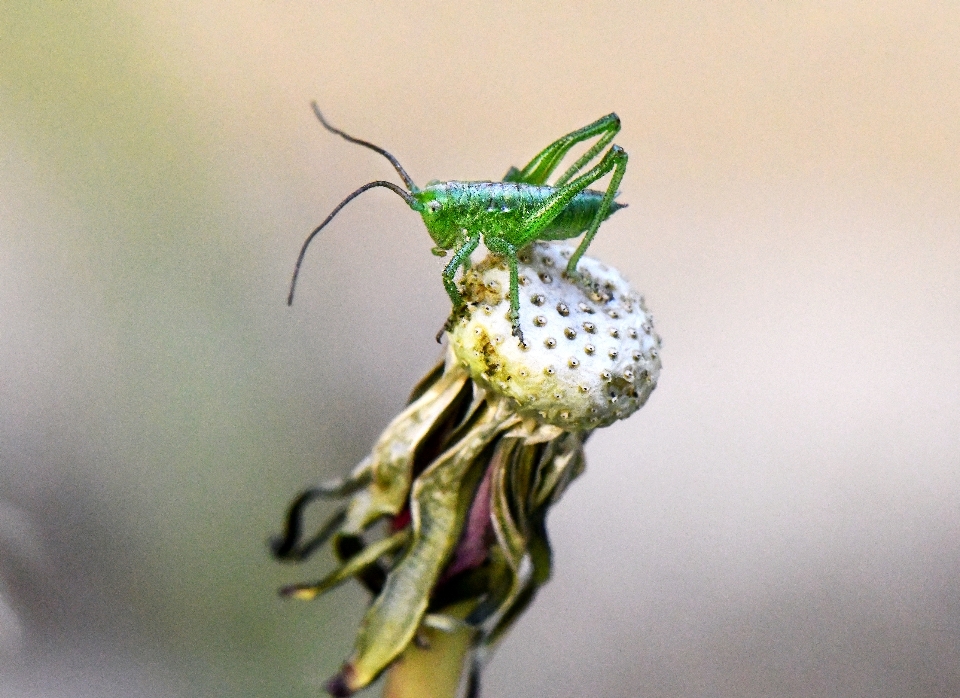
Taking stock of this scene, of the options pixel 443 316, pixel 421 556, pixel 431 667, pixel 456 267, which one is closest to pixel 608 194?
pixel 456 267

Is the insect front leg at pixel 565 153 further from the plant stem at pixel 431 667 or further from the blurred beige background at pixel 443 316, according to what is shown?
the blurred beige background at pixel 443 316

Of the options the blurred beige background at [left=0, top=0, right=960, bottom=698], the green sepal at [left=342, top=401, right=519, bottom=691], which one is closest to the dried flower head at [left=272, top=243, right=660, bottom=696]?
the green sepal at [left=342, top=401, right=519, bottom=691]

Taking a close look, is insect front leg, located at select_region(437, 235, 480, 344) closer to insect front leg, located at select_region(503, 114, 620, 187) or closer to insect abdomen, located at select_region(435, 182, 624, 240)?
insect abdomen, located at select_region(435, 182, 624, 240)

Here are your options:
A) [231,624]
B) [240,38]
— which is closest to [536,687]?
[231,624]

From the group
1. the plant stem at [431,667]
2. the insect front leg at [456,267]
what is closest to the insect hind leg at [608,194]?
the insect front leg at [456,267]

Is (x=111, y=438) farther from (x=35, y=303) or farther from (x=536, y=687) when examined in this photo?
(x=536, y=687)

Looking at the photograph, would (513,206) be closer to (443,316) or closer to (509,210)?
(509,210)
